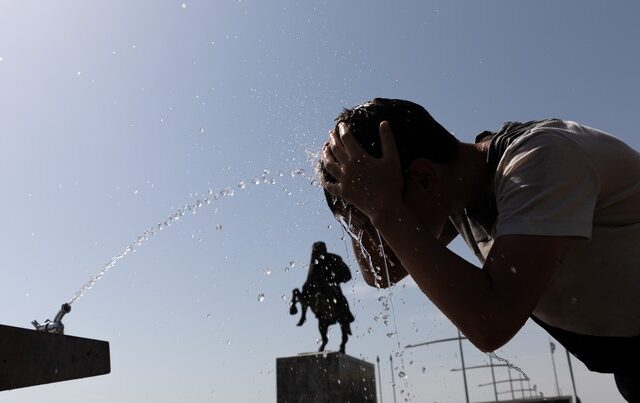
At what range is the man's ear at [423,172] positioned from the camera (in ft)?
6.29

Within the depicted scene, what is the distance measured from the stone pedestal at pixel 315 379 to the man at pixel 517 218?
1017cm

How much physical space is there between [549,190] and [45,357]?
2243 millimetres

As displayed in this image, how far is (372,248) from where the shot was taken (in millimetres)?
2447

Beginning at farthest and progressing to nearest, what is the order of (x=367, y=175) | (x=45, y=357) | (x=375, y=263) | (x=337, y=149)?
(x=45, y=357)
(x=375, y=263)
(x=337, y=149)
(x=367, y=175)

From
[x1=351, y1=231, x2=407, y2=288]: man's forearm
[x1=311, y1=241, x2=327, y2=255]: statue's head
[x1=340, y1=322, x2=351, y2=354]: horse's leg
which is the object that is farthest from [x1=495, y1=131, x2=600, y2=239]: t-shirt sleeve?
[x1=311, y1=241, x2=327, y2=255]: statue's head

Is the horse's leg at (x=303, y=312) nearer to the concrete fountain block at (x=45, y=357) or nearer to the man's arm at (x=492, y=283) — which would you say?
the concrete fountain block at (x=45, y=357)

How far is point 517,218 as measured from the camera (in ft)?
5.01

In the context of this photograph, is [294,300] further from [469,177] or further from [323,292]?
[469,177]

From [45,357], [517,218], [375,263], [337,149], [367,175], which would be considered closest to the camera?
[517,218]

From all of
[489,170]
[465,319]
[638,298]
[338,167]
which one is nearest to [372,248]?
[338,167]

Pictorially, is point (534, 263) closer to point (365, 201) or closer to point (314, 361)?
point (365, 201)

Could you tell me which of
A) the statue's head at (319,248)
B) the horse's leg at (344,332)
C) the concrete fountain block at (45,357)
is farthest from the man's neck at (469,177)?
the statue's head at (319,248)

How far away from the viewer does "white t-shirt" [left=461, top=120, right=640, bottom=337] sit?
1.53 m

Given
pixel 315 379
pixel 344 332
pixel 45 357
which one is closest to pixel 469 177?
pixel 45 357
